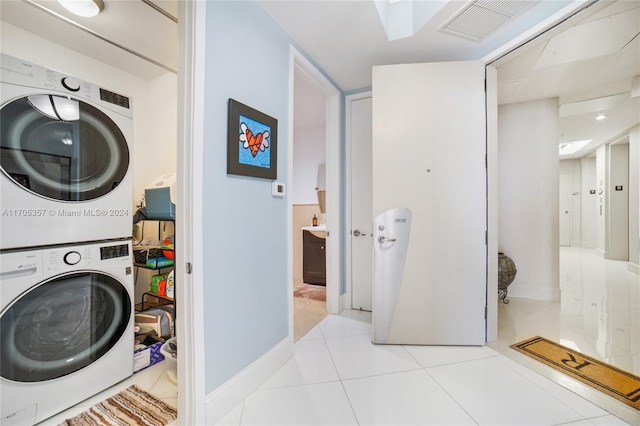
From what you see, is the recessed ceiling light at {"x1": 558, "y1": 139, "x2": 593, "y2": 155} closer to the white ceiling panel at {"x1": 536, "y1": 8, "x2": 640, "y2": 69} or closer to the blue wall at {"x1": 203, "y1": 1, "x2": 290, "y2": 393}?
the white ceiling panel at {"x1": 536, "y1": 8, "x2": 640, "y2": 69}

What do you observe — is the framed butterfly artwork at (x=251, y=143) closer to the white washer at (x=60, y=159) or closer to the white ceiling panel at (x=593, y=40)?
the white washer at (x=60, y=159)

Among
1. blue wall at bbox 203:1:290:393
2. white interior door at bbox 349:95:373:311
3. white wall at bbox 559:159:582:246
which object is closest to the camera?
blue wall at bbox 203:1:290:393

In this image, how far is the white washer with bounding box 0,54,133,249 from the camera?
1.30m

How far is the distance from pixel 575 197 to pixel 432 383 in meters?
8.55

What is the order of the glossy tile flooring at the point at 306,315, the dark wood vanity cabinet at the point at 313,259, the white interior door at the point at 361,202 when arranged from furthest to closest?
the dark wood vanity cabinet at the point at 313,259, the white interior door at the point at 361,202, the glossy tile flooring at the point at 306,315

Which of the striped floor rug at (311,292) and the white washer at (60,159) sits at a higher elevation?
the white washer at (60,159)

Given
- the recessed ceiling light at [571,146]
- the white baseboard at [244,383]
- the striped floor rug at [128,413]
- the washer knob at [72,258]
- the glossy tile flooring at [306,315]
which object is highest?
the recessed ceiling light at [571,146]

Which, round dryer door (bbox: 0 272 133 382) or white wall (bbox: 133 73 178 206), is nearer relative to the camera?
round dryer door (bbox: 0 272 133 382)

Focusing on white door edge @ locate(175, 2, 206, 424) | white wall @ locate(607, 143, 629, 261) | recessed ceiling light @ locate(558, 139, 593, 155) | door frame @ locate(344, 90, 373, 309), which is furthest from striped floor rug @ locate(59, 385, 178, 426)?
white wall @ locate(607, 143, 629, 261)

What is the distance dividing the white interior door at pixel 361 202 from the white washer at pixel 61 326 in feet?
6.73

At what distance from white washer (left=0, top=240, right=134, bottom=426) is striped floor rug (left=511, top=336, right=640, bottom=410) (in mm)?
2881

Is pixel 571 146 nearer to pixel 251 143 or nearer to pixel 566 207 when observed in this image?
pixel 566 207

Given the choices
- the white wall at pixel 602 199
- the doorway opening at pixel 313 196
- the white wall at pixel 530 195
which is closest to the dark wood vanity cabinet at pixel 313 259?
the doorway opening at pixel 313 196

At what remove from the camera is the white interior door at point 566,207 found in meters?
7.36
